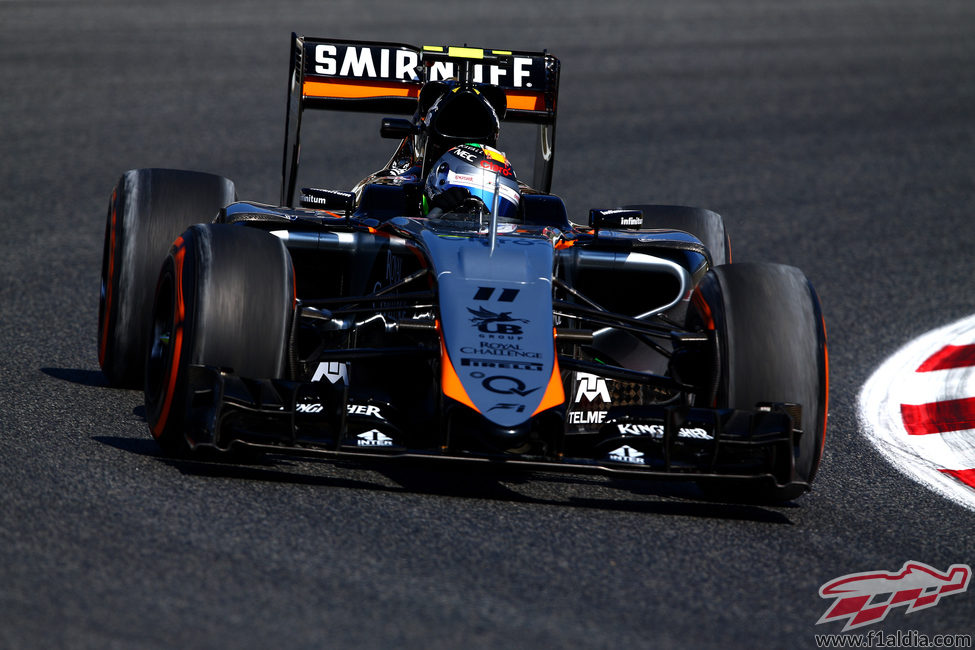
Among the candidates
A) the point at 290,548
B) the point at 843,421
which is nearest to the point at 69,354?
the point at 290,548

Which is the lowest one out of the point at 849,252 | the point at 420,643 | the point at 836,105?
the point at 420,643

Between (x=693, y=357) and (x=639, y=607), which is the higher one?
(x=693, y=357)

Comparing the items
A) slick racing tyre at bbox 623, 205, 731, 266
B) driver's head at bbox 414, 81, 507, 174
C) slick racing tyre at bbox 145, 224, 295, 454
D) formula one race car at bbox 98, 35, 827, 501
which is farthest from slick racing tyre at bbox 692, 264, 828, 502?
driver's head at bbox 414, 81, 507, 174

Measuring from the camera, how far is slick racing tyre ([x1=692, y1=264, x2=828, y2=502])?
17.5ft

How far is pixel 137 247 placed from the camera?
22.2ft

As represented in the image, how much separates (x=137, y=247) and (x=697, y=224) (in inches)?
114

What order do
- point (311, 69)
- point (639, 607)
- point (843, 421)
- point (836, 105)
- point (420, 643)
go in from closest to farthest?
1. point (420, 643)
2. point (639, 607)
3. point (843, 421)
4. point (311, 69)
5. point (836, 105)

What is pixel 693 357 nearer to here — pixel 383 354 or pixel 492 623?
pixel 383 354

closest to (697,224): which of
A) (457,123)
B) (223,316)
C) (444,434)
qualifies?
(457,123)

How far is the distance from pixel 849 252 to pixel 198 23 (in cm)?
1532

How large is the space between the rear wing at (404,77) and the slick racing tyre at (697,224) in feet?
2.70

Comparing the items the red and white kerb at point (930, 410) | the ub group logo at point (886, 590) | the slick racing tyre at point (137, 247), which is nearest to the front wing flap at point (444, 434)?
the ub group logo at point (886, 590)

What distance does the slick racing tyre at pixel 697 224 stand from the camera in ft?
24.6

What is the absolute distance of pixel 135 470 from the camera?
517 cm
